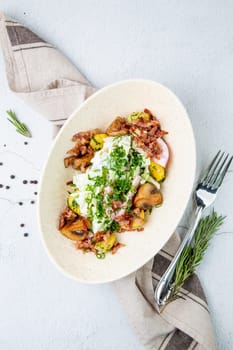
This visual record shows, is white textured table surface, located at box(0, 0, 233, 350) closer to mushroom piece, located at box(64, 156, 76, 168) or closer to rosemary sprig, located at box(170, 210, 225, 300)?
rosemary sprig, located at box(170, 210, 225, 300)

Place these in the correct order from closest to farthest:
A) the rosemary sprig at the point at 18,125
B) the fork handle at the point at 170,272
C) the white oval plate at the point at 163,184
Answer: the white oval plate at the point at 163,184, the fork handle at the point at 170,272, the rosemary sprig at the point at 18,125

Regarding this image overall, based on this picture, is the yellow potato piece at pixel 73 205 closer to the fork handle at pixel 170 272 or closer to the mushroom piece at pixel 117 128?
the mushroom piece at pixel 117 128

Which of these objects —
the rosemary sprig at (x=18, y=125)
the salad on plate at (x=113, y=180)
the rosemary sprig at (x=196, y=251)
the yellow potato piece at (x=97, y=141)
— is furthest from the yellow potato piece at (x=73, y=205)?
the rosemary sprig at (x=196, y=251)

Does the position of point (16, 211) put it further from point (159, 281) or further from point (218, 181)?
point (218, 181)

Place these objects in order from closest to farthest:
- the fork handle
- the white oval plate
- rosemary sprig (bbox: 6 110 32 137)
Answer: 1. the white oval plate
2. the fork handle
3. rosemary sprig (bbox: 6 110 32 137)

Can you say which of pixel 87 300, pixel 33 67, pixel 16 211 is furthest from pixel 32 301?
pixel 33 67

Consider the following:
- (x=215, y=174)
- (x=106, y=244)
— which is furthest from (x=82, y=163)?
(x=215, y=174)

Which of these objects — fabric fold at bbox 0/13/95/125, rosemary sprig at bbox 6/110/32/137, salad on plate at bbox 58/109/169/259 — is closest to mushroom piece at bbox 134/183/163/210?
salad on plate at bbox 58/109/169/259
